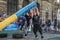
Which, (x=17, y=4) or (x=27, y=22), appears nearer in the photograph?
(x=27, y=22)

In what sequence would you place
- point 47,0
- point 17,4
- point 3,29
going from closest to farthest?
point 3,29 < point 17,4 < point 47,0

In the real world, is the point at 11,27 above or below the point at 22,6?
below

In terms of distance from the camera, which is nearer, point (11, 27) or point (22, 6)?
point (11, 27)

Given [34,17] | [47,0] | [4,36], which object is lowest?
[4,36]

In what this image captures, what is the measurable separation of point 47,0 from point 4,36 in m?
27.2

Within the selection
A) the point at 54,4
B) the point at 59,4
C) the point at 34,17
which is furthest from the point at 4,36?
the point at 59,4

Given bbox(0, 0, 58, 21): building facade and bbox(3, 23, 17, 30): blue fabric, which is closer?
bbox(3, 23, 17, 30): blue fabric

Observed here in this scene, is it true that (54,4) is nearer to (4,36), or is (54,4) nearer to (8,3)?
(8,3)

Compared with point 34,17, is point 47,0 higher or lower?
higher

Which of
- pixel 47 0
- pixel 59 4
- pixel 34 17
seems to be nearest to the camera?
pixel 34 17

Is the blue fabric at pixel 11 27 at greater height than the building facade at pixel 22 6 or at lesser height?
lesser

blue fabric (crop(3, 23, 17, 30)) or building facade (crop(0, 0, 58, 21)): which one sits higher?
building facade (crop(0, 0, 58, 21))

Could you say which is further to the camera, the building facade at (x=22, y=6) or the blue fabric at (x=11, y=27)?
the building facade at (x=22, y=6)

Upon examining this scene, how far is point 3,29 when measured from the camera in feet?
57.9
